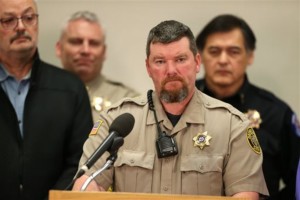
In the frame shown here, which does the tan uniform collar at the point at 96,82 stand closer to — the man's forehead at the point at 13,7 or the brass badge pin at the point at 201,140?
the man's forehead at the point at 13,7

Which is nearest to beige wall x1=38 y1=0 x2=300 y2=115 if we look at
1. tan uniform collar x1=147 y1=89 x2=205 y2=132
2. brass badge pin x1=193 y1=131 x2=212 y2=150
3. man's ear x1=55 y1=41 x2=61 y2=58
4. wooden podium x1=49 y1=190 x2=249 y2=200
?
man's ear x1=55 y1=41 x2=61 y2=58

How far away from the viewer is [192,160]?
8.35 feet

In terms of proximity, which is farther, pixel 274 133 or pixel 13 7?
pixel 274 133

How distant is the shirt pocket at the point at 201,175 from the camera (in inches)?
99.7

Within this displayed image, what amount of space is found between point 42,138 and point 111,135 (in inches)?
41.9

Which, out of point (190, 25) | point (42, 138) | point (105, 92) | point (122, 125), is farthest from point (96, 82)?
point (122, 125)

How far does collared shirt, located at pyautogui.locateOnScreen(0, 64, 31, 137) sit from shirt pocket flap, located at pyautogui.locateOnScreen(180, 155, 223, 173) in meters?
1.02

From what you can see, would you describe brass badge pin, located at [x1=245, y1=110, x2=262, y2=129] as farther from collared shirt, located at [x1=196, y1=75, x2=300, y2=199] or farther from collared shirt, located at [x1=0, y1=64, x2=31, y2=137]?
collared shirt, located at [x1=0, y1=64, x2=31, y2=137]

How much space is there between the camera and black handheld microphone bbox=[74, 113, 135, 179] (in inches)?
81.4

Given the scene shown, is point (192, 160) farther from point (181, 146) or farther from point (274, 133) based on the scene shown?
point (274, 133)

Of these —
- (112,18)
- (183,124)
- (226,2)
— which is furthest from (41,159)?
(226,2)

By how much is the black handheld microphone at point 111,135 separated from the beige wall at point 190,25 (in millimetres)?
1951

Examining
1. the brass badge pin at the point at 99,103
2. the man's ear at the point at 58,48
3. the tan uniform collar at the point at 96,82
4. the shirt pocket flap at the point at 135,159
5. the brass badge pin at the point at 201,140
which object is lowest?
the shirt pocket flap at the point at 135,159

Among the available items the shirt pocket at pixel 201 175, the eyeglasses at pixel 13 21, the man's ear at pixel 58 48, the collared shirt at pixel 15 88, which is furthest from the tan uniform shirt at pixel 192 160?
the man's ear at pixel 58 48
